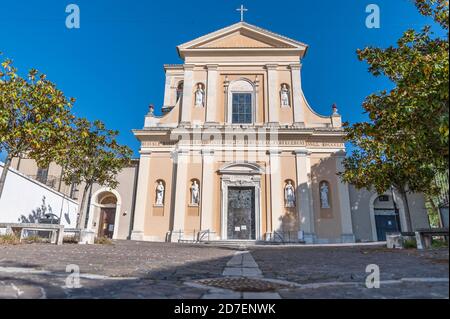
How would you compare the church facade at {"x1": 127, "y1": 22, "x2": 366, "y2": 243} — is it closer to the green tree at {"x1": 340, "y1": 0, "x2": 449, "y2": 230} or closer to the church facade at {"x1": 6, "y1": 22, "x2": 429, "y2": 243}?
the church facade at {"x1": 6, "y1": 22, "x2": 429, "y2": 243}

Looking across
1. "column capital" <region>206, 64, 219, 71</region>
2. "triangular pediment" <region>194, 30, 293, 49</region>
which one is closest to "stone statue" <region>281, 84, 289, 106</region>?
"triangular pediment" <region>194, 30, 293, 49</region>

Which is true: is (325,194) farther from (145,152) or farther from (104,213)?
(104,213)

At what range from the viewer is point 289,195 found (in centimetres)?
1783

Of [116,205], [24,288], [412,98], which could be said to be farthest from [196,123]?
[24,288]

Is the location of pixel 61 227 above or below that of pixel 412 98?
below

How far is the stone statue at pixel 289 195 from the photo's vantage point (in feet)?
58.1

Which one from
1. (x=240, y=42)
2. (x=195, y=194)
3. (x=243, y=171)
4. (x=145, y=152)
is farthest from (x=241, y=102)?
(x=145, y=152)

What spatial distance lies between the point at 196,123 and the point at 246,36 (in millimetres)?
7483

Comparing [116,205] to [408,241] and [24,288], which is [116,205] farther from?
[24,288]

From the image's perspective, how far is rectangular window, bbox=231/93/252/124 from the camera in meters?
20.1

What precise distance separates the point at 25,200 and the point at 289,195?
1355cm

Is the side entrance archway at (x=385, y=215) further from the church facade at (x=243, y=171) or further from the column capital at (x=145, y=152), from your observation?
the column capital at (x=145, y=152)

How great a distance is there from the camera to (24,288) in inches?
116

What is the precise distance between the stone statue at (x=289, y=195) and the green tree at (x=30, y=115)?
12039 mm
